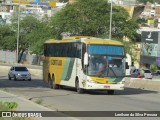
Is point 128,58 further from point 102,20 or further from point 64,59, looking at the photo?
point 102,20

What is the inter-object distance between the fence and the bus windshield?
80710 mm

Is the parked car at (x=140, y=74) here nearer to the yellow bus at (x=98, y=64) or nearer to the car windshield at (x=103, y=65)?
the yellow bus at (x=98, y=64)

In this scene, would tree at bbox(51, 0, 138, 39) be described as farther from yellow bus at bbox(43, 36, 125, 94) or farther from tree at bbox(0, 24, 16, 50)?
yellow bus at bbox(43, 36, 125, 94)

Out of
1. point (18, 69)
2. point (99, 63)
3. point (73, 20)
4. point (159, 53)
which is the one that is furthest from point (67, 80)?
point (159, 53)

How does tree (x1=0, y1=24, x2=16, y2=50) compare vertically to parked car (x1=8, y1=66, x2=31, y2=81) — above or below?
above

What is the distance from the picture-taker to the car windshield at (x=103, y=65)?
31666mm

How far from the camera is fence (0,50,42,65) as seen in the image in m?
114

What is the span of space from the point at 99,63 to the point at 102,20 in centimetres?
5176

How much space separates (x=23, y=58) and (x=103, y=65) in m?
88.7

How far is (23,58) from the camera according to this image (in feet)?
392

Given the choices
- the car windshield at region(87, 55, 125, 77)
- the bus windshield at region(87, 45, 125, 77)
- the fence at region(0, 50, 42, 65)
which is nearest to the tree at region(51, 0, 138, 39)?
the fence at region(0, 50, 42, 65)

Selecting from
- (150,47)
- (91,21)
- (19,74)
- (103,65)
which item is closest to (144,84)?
(103,65)

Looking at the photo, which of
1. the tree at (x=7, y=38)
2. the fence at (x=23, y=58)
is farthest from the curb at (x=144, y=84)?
the tree at (x=7, y=38)

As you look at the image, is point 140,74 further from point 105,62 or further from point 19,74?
point 105,62
